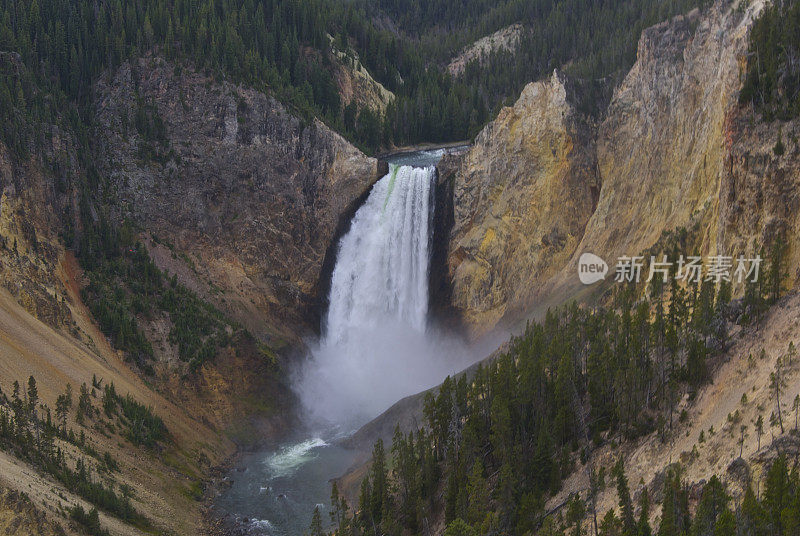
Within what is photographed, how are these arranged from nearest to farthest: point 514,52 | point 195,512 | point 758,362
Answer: point 758,362
point 195,512
point 514,52

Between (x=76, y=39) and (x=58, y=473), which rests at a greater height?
(x=76, y=39)

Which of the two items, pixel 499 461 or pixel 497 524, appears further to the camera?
pixel 499 461

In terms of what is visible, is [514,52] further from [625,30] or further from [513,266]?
[513,266]

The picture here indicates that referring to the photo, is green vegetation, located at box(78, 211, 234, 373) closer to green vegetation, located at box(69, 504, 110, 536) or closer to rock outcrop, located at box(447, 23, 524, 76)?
green vegetation, located at box(69, 504, 110, 536)

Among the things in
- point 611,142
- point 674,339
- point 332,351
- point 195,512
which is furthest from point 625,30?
point 195,512

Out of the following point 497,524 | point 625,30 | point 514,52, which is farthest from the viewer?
point 514,52

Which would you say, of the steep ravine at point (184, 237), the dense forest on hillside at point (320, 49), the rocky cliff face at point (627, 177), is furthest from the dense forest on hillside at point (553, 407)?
the dense forest on hillside at point (320, 49)

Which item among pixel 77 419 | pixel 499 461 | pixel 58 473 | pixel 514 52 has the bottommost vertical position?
pixel 499 461

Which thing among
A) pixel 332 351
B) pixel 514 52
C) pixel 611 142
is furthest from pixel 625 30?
pixel 332 351
